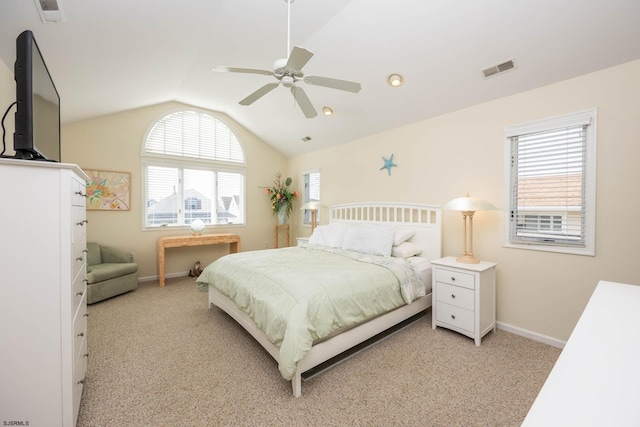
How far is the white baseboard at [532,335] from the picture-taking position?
8.20 feet

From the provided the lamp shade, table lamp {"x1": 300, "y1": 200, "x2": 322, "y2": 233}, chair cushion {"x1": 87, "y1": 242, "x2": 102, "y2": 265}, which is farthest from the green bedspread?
chair cushion {"x1": 87, "y1": 242, "x2": 102, "y2": 265}

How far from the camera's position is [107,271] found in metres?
3.65

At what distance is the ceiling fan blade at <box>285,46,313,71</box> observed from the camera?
1.74 metres

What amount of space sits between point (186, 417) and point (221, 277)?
1.36 meters

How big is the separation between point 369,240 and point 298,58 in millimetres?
2253

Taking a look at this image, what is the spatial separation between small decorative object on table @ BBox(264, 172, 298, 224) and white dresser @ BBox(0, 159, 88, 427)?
4.42 meters

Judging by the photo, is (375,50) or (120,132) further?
(120,132)

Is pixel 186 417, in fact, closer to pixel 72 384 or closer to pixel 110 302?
pixel 72 384

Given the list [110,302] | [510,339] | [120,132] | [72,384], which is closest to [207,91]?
[120,132]

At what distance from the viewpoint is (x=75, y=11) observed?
6.48 ft

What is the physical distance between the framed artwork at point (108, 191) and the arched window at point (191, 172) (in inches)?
11.6

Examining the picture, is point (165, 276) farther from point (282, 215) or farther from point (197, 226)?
point (282, 215)

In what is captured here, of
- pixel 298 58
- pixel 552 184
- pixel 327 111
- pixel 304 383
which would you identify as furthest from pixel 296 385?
pixel 327 111

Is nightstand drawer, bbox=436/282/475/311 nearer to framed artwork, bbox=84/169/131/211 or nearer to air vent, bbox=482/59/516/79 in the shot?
air vent, bbox=482/59/516/79
